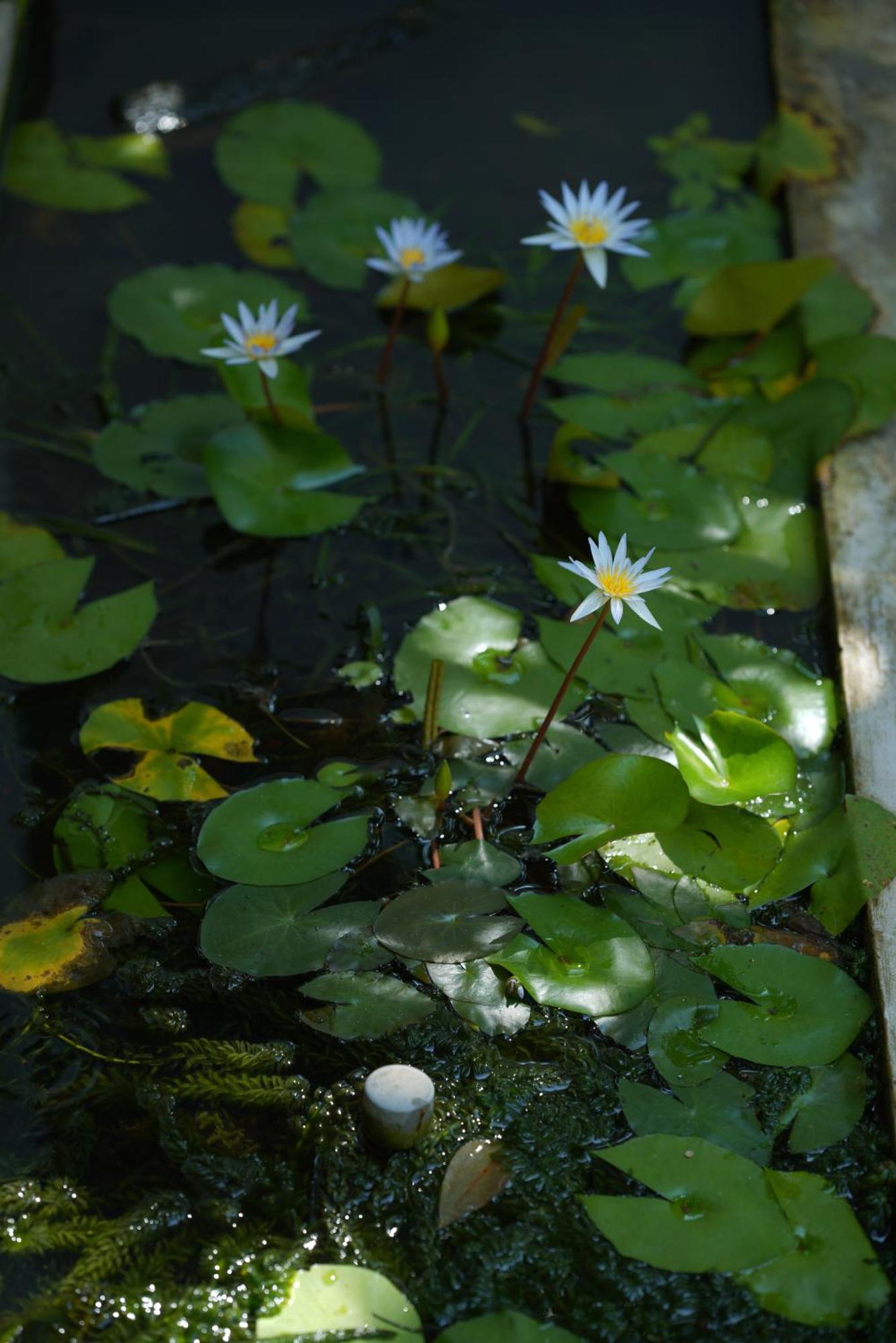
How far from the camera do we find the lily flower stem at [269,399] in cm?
198

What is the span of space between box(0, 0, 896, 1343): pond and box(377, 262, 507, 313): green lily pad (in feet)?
0.04

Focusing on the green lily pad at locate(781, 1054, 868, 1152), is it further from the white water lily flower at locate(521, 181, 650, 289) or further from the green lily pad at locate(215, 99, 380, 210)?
the green lily pad at locate(215, 99, 380, 210)

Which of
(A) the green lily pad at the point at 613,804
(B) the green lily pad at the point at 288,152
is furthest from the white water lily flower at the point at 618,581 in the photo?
(B) the green lily pad at the point at 288,152

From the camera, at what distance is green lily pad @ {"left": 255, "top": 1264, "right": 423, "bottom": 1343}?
3.82 ft

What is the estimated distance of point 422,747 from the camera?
1733mm

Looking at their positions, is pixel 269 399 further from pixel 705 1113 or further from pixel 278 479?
pixel 705 1113

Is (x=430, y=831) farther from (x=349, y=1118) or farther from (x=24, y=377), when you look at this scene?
(x=24, y=377)

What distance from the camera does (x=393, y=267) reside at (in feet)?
7.15

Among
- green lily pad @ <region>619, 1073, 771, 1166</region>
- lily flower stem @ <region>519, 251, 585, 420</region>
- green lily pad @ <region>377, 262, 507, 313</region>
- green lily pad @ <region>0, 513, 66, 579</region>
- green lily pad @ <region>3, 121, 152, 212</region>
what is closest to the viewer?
green lily pad @ <region>619, 1073, 771, 1166</region>

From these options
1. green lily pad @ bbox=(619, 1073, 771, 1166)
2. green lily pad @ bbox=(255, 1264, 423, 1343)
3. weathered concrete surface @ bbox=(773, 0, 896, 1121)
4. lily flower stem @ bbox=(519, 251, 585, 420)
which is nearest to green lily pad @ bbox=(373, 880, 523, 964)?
green lily pad @ bbox=(619, 1073, 771, 1166)

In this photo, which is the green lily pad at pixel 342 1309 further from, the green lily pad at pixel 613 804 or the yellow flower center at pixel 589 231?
the yellow flower center at pixel 589 231

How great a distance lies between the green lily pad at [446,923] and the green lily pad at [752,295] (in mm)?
1395

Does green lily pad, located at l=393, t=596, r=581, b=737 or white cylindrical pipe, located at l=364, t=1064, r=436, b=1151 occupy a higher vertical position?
green lily pad, located at l=393, t=596, r=581, b=737

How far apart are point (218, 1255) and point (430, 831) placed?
59 cm
